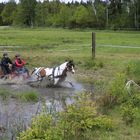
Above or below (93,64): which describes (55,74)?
above

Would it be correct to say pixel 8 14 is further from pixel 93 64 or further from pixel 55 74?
pixel 55 74

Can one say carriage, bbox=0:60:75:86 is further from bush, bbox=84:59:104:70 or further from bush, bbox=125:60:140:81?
bush, bbox=84:59:104:70

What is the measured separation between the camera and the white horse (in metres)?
17.8

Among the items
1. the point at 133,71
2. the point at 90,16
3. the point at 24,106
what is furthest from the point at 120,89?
the point at 90,16

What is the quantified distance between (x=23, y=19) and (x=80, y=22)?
1121 inches

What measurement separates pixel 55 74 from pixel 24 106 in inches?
193

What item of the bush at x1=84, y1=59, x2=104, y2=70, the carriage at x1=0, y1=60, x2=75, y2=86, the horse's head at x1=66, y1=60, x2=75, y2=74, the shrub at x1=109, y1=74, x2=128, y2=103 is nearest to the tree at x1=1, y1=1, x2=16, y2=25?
the bush at x1=84, y1=59, x2=104, y2=70

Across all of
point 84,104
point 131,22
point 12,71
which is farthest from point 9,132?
point 131,22

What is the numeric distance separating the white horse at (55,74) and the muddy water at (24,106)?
330mm

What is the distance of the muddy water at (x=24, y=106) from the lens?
31.9 feet

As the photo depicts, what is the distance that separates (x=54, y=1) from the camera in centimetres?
12106

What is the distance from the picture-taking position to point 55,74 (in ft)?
59.2

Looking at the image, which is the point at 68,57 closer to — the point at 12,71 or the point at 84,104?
the point at 12,71

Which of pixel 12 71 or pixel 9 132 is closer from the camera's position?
pixel 9 132
